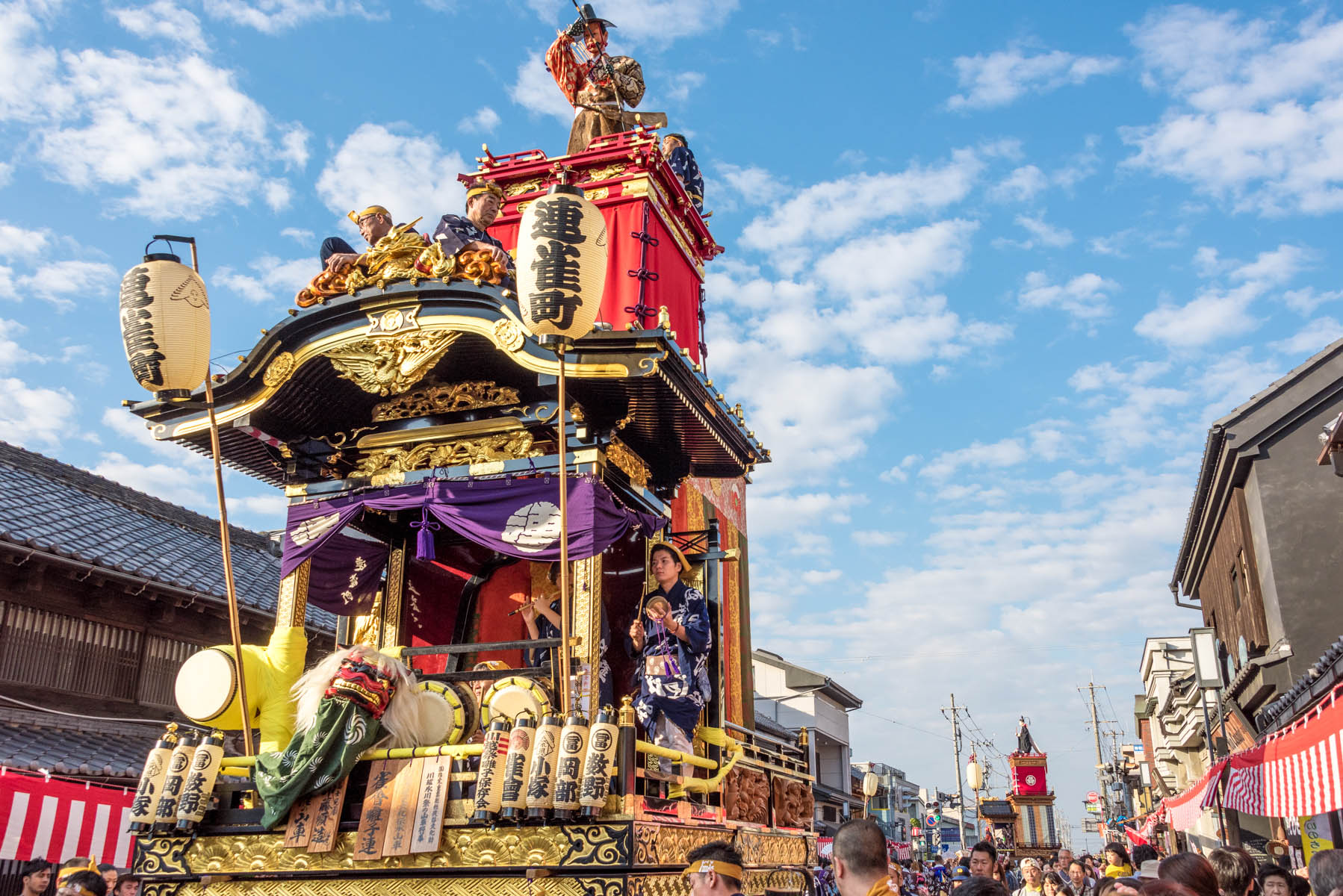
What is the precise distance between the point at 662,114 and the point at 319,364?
7.69 m

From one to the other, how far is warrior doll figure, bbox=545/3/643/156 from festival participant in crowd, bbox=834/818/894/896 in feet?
36.8

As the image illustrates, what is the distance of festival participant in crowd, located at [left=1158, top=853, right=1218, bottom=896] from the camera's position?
4176 mm

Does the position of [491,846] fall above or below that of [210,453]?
below

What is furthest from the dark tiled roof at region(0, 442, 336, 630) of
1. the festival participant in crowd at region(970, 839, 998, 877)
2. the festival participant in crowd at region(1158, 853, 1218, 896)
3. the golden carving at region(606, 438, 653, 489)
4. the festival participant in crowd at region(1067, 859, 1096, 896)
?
the festival participant in crowd at region(1158, 853, 1218, 896)

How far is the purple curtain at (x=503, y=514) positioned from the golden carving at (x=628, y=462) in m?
0.35

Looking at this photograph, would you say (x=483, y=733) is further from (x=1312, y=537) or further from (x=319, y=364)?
(x=1312, y=537)

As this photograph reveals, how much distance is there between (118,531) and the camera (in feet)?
50.0

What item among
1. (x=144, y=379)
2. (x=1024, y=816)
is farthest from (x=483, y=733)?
(x=1024, y=816)

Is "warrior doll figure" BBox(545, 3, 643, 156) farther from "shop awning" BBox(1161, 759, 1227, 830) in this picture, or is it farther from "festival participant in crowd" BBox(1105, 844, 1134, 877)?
"shop awning" BBox(1161, 759, 1227, 830)

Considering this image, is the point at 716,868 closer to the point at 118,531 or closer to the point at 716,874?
the point at 716,874

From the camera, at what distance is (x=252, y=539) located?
21.1 m

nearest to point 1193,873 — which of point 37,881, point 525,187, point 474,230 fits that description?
point 474,230

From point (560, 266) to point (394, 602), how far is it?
4.15 meters

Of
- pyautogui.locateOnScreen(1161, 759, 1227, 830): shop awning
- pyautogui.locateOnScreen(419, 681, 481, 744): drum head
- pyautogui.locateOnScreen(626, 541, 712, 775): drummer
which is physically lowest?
pyautogui.locateOnScreen(1161, 759, 1227, 830): shop awning
